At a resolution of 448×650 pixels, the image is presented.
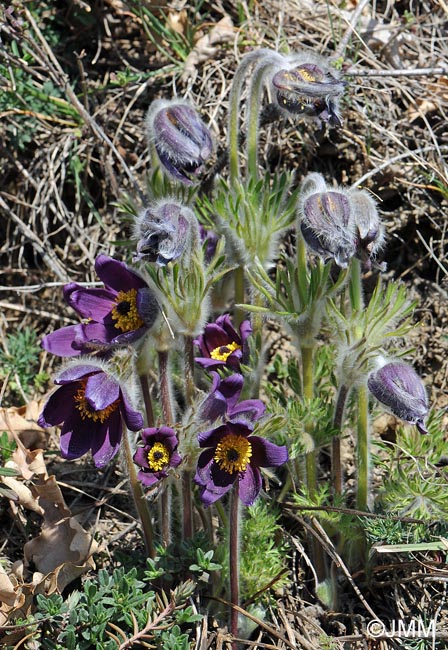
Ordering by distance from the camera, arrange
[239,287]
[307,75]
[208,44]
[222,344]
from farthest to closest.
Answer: [208,44] < [239,287] < [222,344] < [307,75]

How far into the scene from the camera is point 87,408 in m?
2.11

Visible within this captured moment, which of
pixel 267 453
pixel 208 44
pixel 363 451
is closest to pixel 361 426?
pixel 363 451

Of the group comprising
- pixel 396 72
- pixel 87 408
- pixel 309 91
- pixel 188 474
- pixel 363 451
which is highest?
pixel 309 91

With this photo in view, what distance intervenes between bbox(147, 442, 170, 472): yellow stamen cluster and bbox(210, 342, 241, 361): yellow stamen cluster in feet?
1.49

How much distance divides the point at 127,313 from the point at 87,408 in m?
0.30

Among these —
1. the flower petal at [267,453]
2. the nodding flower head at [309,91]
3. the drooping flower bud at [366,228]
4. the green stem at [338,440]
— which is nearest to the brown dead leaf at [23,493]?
the flower petal at [267,453]

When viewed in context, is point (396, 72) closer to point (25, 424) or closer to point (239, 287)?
point (239, 287)

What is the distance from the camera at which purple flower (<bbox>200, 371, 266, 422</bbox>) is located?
2018 millimetres

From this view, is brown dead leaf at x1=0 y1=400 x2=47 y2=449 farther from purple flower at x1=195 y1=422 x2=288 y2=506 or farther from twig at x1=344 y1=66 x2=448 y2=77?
twig at x1=344 y1=66 x2=448 y2=77

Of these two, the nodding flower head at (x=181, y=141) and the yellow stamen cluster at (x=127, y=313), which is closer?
the yellow stamen cluster at (x=127, y=313)

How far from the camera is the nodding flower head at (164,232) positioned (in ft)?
6.84

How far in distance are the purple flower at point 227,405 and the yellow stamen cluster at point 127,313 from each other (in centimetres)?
32

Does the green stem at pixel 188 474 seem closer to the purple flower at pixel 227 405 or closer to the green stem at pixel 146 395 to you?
the green stem at pixel 146 395

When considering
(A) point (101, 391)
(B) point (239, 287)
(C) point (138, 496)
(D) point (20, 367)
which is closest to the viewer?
(A) point (101, 391)
